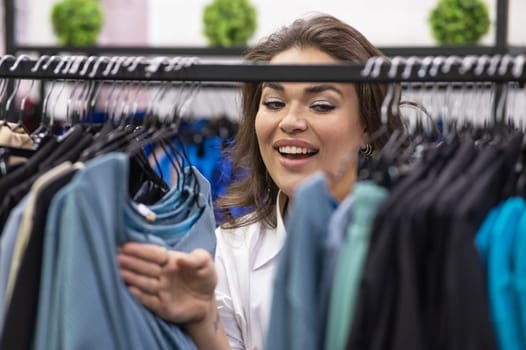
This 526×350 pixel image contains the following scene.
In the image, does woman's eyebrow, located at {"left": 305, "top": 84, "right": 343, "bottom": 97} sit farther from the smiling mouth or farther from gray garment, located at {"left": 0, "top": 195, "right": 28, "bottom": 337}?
gray garment, located at {"left": 0, "top": 195, "right": 28, "bottom": 337}

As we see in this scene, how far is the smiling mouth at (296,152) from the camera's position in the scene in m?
1.48

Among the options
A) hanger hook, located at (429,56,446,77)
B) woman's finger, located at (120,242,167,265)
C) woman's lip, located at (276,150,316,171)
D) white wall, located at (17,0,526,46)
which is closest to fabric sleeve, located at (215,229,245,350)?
woman's lip, located at (276,150,316,171)

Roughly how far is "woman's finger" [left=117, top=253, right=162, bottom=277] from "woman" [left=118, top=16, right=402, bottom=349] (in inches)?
5.9

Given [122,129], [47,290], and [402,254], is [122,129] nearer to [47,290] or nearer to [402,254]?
[47,290]

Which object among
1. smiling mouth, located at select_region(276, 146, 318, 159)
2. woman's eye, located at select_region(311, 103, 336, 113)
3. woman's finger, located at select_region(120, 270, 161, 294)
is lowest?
woman's finger, located at select_region(120, 270, 161, 294)

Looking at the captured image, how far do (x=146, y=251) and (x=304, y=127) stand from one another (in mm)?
490

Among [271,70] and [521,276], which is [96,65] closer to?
[271,70]

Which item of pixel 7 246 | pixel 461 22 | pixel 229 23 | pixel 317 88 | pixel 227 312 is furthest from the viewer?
pixel 229 23

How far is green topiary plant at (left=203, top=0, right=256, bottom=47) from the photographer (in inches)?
131

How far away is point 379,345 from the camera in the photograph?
2.82 feet

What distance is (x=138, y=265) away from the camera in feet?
3.49

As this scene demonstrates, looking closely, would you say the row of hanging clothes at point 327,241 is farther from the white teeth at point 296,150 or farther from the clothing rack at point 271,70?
the white teeth at point 296,150

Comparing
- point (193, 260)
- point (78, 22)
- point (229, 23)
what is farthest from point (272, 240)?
point (78, 22)

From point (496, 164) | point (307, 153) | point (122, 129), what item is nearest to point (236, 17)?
point (307, 153)
